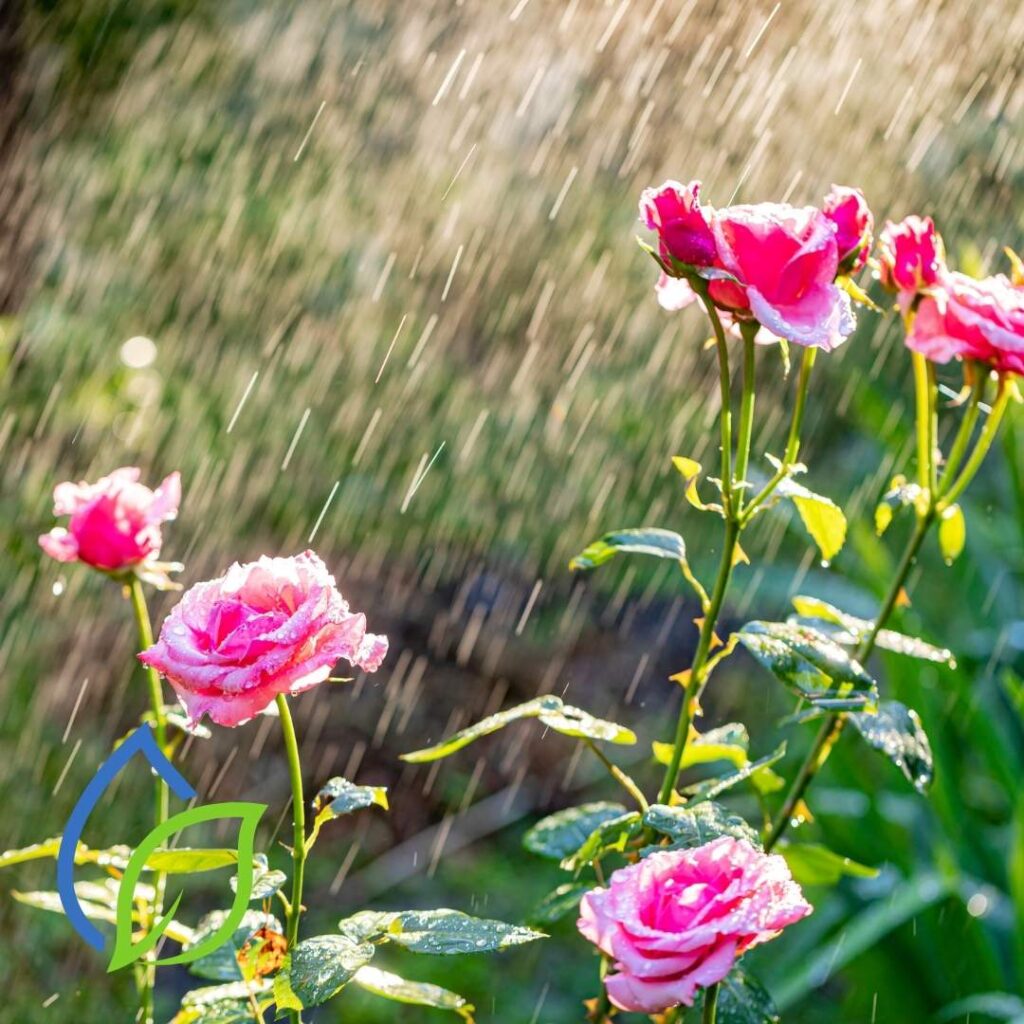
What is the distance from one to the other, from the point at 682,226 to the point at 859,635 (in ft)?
0.94

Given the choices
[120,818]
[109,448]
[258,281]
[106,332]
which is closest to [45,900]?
[120,818]

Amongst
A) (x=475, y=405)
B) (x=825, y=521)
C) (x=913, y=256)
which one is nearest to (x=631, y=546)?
(x=825, y=521)

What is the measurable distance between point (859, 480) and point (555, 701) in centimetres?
176

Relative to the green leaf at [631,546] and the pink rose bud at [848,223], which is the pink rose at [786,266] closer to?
the pink rose bud at [848,223]

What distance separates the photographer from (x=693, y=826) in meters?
0.62

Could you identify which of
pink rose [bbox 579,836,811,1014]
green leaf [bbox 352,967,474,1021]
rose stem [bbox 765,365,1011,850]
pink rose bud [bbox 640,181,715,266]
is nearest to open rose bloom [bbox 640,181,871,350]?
Answer: pink rose bud [bbox 640,181,715,266]

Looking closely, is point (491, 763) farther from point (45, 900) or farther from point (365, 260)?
point (45, 900)

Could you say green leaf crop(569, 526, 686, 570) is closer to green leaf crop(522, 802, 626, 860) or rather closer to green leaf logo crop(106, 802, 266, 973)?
green leaf crop(522, 802, 626, 860)

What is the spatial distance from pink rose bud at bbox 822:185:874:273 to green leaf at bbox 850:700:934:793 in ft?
0.80

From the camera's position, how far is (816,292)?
0.63 m

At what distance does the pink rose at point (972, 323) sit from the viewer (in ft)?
2.24

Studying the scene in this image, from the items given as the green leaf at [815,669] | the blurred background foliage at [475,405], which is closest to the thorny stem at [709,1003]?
the green leaf at [815,669]

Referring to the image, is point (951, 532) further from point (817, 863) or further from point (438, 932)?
point (438, 932)

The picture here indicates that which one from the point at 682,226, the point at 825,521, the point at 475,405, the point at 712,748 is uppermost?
the point at 682,226
